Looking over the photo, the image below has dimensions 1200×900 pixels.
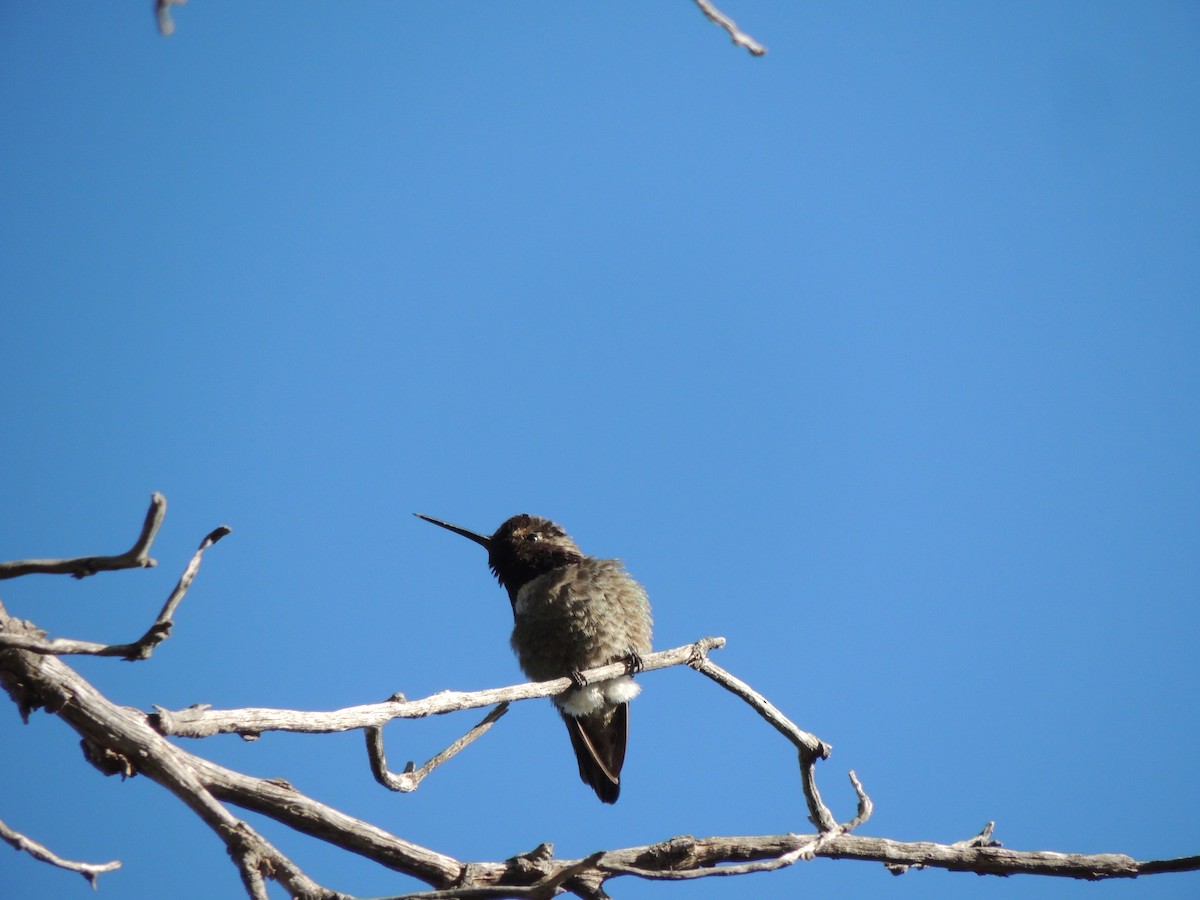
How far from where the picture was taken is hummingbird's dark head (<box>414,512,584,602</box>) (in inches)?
257

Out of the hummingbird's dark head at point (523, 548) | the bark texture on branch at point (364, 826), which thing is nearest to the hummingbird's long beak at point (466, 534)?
the hummingbird's dark head at point (523, 548)

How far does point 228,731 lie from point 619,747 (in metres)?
3.98

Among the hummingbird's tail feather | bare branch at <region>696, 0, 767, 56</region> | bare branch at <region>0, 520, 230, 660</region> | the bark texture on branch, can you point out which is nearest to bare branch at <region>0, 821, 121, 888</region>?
the bark texture on branch

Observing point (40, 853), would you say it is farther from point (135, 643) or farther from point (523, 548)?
point (523, 548)

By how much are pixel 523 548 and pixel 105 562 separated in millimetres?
4871

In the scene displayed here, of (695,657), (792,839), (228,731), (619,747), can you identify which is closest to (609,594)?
(619,747)

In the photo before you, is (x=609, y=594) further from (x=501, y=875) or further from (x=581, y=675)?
(x=501, y=875)

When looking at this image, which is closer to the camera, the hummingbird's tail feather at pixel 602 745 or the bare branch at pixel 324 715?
the bare branch at pixel 324 715

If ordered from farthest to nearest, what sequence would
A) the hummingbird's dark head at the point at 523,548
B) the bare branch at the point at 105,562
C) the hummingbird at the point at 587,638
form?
the hummingbird's dark head at the point at 523,548 → the hummingbird at the point at 587,638 → the bare branch at the point at 105,562

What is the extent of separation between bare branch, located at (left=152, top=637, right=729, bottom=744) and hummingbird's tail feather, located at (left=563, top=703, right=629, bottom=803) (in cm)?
256

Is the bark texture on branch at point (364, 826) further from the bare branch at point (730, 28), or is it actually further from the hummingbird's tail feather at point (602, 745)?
the hummingbird's tail feather at point (602, 745)

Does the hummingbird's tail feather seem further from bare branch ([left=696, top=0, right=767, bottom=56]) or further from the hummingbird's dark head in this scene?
bare branch ([left=696, top=0, right=767, bottom=56])

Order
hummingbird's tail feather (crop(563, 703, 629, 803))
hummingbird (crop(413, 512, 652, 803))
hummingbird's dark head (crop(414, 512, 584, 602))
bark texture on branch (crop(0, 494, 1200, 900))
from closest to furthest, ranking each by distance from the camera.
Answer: bark texture on branch (crop(0, 494, 1200, 900)) < hummingbird (crop(413, 512, 652, 803)) < hummingbird's tail feather (crop(563, 703, 629, 803)) < hummingbird's dark head (crop(414, 512, 584, 602))

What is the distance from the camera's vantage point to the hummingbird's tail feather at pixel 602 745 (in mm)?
5906
